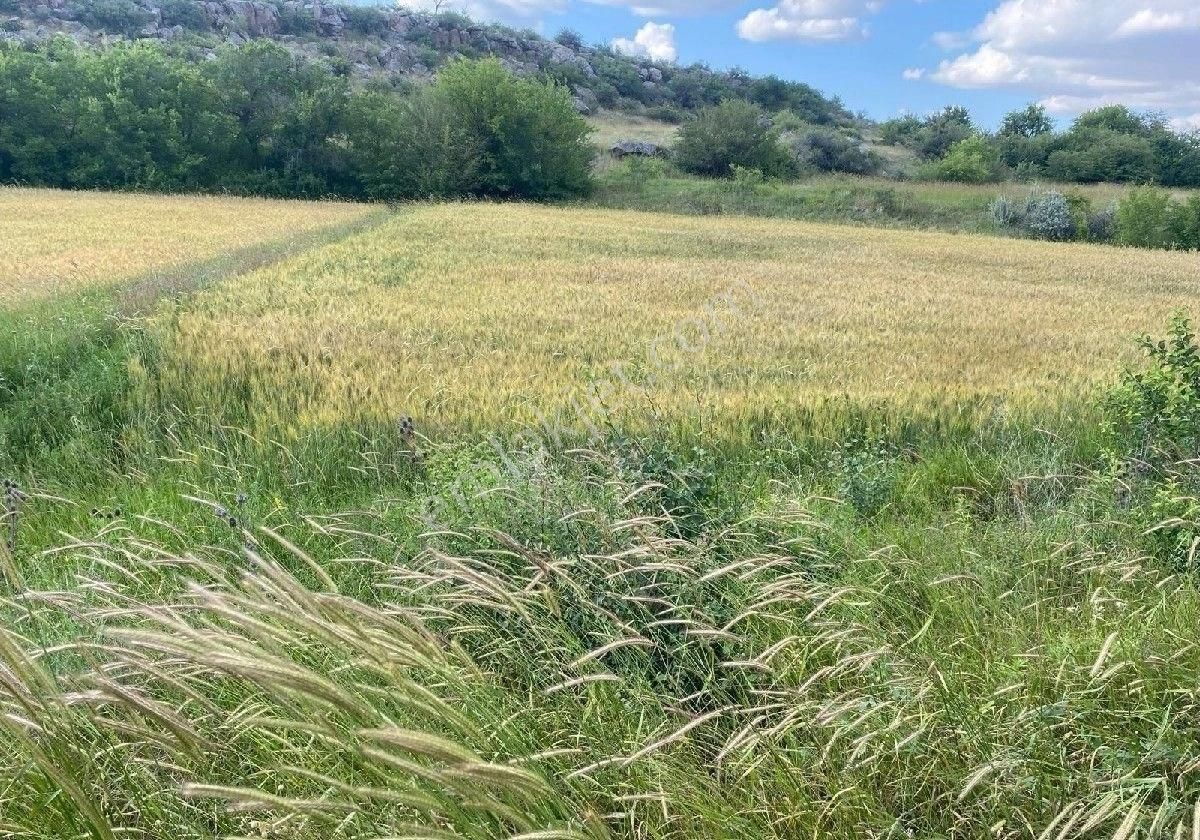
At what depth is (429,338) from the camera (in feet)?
26.1

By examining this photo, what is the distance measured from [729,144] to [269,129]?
89.7 ft

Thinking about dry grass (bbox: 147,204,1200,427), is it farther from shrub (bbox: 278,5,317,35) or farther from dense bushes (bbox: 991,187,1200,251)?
shrub (bbox: 278,5,317,35)

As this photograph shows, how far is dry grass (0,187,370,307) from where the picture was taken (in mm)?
12734

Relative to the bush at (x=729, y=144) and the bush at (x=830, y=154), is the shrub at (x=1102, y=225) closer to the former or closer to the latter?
the bush at (x=729, y=144)

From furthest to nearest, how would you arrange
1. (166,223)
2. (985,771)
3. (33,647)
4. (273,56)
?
(273,56), (166,223), (33,647), (985,771)

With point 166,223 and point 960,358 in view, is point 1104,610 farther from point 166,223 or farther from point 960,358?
point 166,223

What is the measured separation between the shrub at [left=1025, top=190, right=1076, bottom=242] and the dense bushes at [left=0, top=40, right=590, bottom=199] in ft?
74.8

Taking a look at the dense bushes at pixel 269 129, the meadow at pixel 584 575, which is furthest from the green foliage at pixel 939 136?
the meadow at pixel 584 575

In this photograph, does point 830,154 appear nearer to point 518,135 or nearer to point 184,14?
point 518,135

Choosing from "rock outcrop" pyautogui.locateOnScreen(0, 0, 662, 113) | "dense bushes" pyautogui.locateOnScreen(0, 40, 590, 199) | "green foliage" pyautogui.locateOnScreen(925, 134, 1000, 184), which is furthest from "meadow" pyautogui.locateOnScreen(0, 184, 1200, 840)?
"rock outcrop" pyautogui.locateOnScreen(0, 0, 662, 113)

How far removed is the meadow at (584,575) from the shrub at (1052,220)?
33.5m

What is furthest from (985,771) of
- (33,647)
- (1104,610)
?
(33,647)

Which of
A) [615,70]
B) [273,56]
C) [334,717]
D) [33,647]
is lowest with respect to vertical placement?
[33,647]

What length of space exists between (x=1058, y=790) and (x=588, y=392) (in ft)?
13.6
